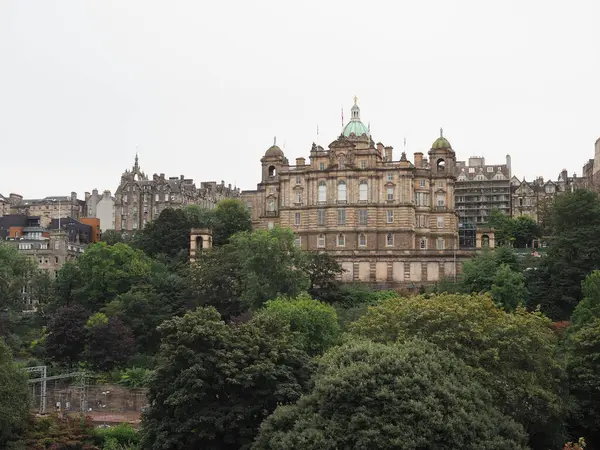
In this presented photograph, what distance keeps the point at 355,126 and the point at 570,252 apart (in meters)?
31.8

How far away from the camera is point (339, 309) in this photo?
67.8 m

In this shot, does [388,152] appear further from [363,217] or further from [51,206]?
[51,206]

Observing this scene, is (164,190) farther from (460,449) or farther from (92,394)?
(460,449)

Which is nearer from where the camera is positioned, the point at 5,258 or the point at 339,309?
the point at 339,309

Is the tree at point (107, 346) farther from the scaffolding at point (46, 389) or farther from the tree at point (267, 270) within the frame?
the tree at point (267, 270)

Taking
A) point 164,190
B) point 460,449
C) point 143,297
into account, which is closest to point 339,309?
point 143,297

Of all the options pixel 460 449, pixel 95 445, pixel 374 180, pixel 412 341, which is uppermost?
pixel 374 180

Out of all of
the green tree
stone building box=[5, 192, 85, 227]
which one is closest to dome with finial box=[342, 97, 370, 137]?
the green tree

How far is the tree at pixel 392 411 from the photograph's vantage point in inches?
1247

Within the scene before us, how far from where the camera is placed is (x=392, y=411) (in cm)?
3228

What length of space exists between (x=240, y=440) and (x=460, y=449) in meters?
10.0

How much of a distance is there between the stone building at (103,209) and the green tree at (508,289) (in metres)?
85.6

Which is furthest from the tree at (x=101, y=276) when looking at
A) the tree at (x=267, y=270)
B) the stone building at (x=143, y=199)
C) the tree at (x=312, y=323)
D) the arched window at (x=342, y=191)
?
the stone building at (x=143, y=199)

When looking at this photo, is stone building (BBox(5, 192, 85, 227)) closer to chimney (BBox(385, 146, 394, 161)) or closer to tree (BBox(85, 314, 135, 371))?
chimney (BBox(385, 146, 394, 161))
